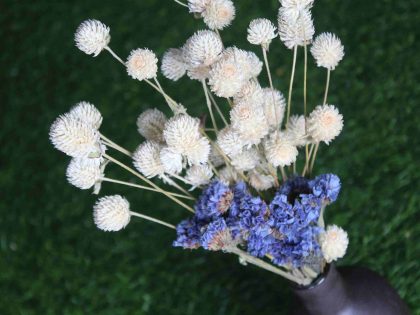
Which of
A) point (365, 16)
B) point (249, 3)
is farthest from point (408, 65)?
point (249, 3)

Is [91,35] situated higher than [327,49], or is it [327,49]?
[91,35]

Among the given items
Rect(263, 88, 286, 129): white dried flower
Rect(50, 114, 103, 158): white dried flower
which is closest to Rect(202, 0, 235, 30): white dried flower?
Rect(263, 88, 286, 129): white dried flower

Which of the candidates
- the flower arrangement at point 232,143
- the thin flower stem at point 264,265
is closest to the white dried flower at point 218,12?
the flower arrangement at point 232,143

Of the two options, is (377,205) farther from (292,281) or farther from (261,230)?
(261,230)

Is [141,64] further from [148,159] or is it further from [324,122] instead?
[324,122]

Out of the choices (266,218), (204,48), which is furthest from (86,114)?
(266,218)

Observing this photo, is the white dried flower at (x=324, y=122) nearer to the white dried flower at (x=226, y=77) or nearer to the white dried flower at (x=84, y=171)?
the white dried flower at (x=226, y=77)
